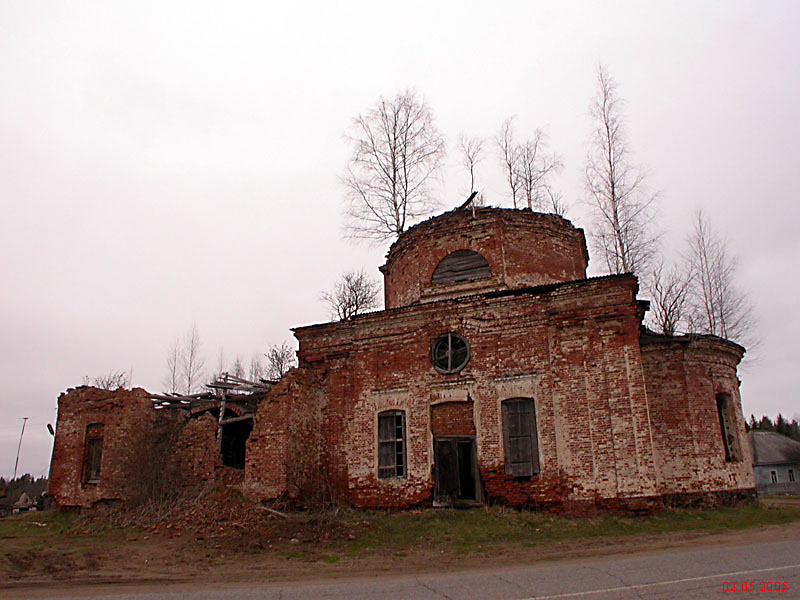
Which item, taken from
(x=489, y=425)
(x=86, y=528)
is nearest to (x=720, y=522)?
(x=489, y=425)

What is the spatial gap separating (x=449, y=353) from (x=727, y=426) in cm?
774

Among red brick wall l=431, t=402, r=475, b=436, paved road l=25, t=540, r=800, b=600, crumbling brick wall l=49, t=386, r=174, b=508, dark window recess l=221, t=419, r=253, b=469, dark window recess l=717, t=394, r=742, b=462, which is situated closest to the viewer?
paved road l=25, t=540, r=800, b=600

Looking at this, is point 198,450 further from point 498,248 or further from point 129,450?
point 498,248

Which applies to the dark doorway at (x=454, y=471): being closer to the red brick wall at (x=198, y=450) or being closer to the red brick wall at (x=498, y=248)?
the red brick wall at (x=498, y=248)

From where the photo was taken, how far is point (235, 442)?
691 inches

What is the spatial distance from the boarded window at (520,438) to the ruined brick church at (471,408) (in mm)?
31

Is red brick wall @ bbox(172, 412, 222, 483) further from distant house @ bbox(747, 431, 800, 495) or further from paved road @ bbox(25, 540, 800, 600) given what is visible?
distant house @ bbox(747, 431, 800, 495)

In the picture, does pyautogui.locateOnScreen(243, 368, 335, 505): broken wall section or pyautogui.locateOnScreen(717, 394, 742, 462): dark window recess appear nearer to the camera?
pyautogui.locateOnScreen(243, 368, 335, 505): broken wall section

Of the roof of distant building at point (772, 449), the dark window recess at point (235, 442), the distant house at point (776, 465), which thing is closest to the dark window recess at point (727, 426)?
the dark window recess at point (235, 442)

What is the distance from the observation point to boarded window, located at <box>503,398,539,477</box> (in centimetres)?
1303

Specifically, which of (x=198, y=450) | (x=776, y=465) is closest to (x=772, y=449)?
(x=776, y=465)

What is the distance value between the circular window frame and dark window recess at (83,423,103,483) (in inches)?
390

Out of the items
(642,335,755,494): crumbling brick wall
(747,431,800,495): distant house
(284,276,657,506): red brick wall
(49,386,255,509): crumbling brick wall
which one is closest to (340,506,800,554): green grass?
(284,276,657,506): red brick wall

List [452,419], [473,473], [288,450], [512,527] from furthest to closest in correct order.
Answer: [288,450] < [452,419] < [473,473] < [512,527]
